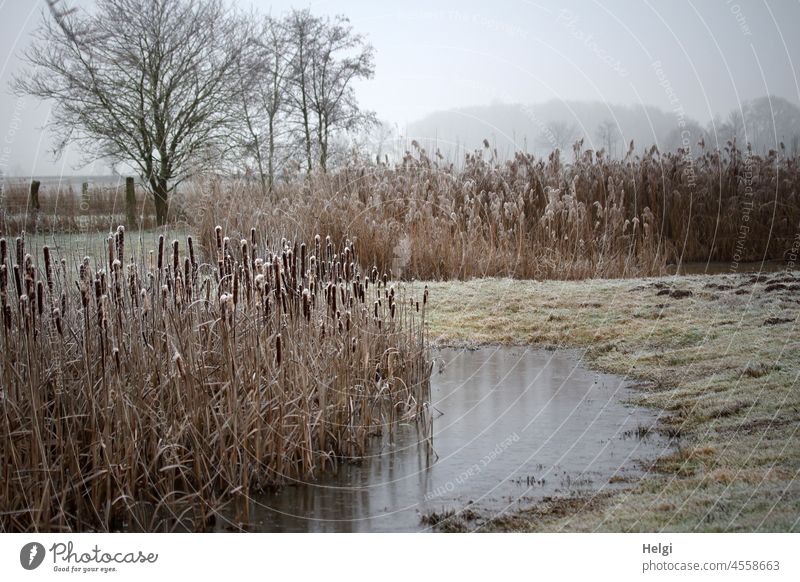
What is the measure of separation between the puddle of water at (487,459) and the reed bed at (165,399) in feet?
0.36

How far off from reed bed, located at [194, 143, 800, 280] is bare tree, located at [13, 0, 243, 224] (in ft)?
2.27

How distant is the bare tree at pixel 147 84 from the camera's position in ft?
17.5

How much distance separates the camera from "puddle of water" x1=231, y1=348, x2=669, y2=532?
8.20ft

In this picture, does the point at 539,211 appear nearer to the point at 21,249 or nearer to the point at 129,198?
the point at 129,198

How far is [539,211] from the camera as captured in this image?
704cm

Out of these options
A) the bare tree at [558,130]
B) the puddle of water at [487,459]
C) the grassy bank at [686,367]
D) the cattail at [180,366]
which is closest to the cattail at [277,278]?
the cattail at [180,366]

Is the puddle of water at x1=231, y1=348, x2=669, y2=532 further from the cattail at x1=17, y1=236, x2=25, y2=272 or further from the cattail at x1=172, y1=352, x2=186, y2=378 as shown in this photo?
the cattail at x1=17, y1=236, x2=25, y2=272

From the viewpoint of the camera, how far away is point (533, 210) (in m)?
7.13

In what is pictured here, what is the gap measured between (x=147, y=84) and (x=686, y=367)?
420 cm

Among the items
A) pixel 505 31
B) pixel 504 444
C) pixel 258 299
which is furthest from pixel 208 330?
pixel 505 31

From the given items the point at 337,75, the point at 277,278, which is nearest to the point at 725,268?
the point at 337,75

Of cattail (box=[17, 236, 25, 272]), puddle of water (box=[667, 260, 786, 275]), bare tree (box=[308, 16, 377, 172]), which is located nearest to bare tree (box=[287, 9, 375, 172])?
bare tree (box=[308, 16, 377, 172])

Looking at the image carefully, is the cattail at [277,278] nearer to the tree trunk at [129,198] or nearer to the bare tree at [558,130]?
the bare tree at [558,130]
